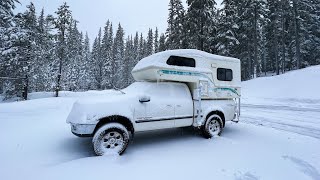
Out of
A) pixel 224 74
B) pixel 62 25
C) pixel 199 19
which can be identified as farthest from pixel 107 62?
pixel 224 74

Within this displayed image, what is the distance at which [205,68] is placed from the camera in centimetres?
775

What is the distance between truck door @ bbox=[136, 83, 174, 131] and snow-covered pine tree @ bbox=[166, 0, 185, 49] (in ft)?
84.6

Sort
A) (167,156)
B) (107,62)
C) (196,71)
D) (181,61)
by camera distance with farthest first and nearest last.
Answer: (107,62), (196,71), (181,61), (167,156)

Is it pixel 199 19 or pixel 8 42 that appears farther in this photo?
pixel 199 19

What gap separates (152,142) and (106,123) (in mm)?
1921

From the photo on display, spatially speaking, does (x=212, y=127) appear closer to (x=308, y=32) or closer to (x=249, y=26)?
(x=249, y=26)

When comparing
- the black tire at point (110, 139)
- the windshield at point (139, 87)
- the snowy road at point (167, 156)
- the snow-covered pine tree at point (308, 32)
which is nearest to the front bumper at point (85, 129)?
the black tire at point (110, 139)

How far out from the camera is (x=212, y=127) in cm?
773

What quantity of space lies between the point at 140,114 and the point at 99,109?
46.2 inches

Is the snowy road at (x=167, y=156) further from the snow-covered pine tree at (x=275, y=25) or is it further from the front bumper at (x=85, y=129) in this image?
the snow-covered pine tree at (x=275, y=25)

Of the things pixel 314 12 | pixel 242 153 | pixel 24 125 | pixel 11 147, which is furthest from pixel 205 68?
pixel 314 12

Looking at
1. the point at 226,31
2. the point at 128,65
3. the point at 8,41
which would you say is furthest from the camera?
the point at 128,65

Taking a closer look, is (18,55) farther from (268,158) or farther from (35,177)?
(268,158)

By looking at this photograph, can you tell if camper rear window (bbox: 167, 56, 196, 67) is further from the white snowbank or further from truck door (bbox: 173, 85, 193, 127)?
the white snowbank
